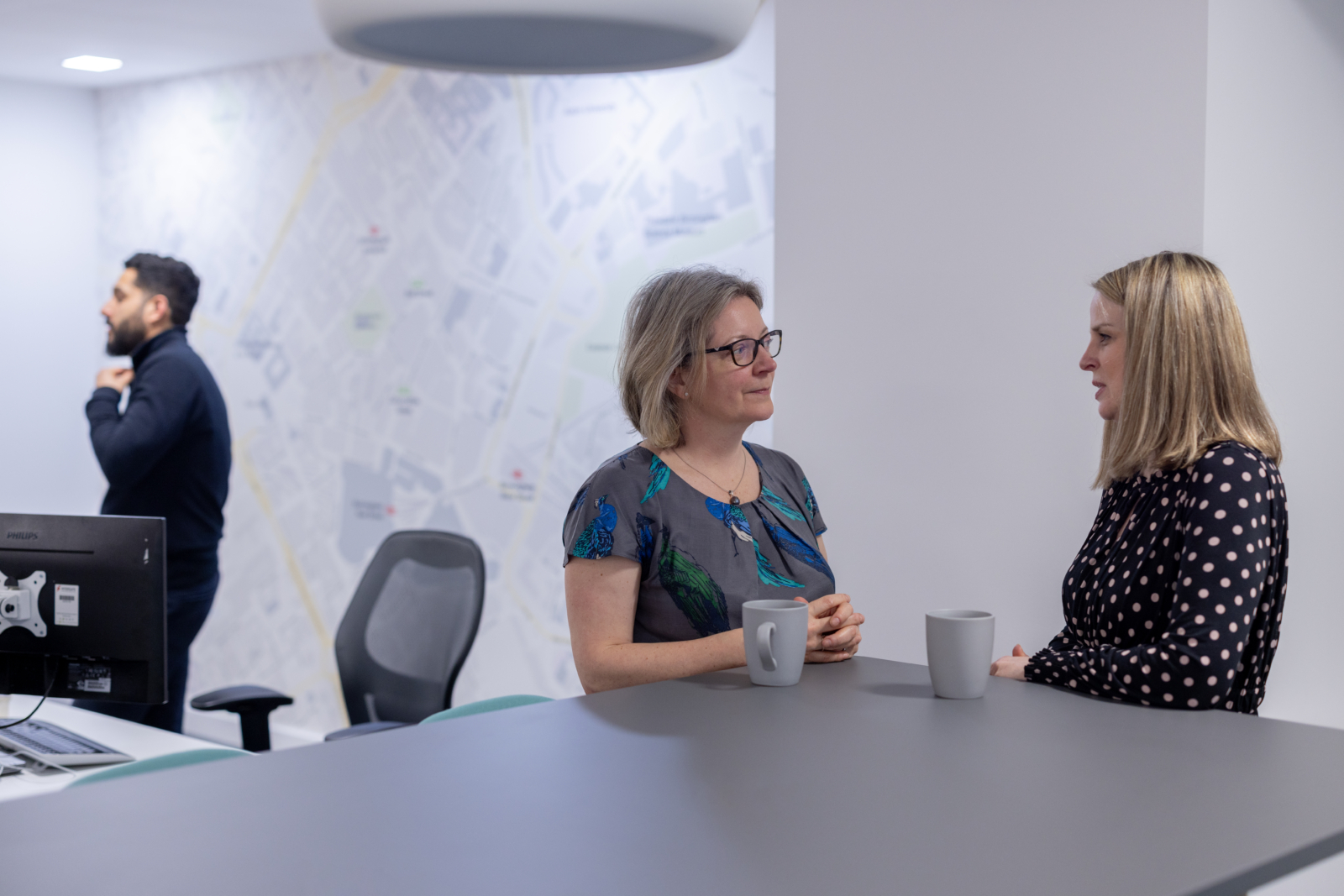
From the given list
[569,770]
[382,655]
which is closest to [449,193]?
[382,655]

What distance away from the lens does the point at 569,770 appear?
3.97ft

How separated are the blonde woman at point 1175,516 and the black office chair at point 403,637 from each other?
1.43 metres

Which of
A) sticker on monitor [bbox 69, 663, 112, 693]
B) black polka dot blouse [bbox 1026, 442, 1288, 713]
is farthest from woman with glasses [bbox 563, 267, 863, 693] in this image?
sticker on monitor [bbox 69, 663, 112, 693]

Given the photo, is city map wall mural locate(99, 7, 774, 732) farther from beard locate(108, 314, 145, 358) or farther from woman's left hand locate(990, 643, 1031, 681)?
woman's left hand locate(990, 643, 1031, 681)

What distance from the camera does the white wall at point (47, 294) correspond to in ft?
17.7

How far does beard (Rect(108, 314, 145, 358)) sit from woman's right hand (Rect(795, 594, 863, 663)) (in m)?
2.54

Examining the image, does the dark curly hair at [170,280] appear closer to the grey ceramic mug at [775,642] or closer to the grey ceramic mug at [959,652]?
the grey ceramic mug at [775,642]

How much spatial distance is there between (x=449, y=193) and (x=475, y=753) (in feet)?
11.2

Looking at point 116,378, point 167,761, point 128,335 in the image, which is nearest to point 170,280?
point 128,335

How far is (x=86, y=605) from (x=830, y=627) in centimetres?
133

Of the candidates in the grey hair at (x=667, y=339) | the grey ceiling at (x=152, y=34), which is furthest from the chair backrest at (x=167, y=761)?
the grey ceiling at (x=152, y=34)

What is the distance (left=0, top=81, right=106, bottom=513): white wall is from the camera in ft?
17.7

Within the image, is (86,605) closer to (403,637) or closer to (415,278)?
(403,637)

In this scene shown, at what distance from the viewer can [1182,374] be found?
5.41 feet
